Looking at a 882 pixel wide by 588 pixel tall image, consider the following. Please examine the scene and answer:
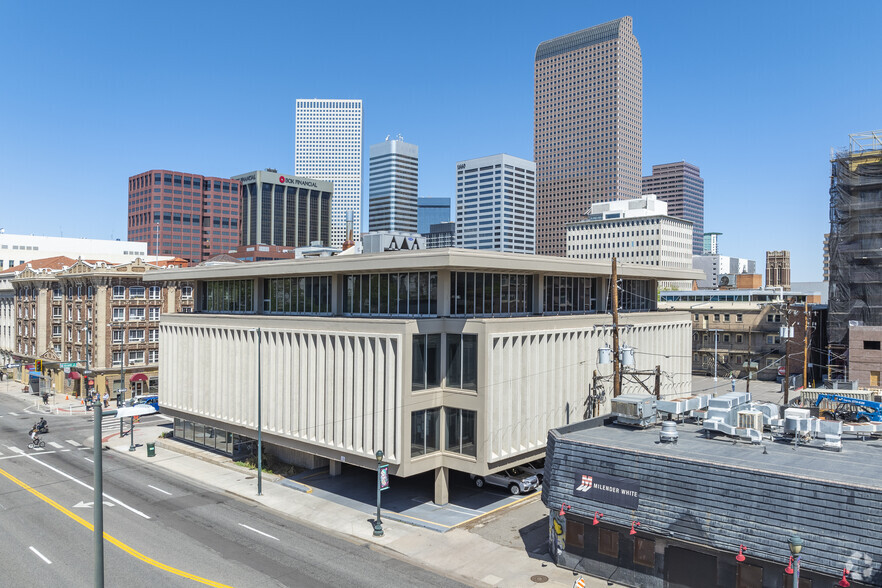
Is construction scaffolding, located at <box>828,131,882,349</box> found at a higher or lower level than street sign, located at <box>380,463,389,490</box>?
higher

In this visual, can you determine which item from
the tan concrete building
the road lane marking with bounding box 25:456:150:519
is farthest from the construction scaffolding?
the tan concrete building

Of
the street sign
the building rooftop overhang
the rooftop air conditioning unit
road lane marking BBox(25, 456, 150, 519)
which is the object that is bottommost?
road lane marking BBox(25, 456, 150, 519)

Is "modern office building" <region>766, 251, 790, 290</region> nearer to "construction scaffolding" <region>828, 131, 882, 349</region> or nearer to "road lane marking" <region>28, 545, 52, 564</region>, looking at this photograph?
"construction scaffolding" <region>828, 131, 882, 349</region>

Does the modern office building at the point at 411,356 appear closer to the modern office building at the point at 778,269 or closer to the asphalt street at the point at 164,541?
the asphalt street at the point at 164,541

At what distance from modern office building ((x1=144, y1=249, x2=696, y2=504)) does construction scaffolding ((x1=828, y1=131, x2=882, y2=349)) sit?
100 ft

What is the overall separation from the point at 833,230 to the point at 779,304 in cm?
1401

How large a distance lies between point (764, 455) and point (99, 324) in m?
67.0

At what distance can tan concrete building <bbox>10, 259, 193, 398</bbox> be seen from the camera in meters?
68.1

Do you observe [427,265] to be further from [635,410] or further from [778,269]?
[778,269]

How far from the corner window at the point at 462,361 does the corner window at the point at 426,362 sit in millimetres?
590

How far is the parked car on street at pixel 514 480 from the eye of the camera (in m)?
34.7

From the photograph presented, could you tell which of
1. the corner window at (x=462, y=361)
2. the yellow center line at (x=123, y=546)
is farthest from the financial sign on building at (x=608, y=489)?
the yellow center line at (x=123, y=546)

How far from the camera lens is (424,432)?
3203cm

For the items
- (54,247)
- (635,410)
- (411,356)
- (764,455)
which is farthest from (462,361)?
(54,247)
